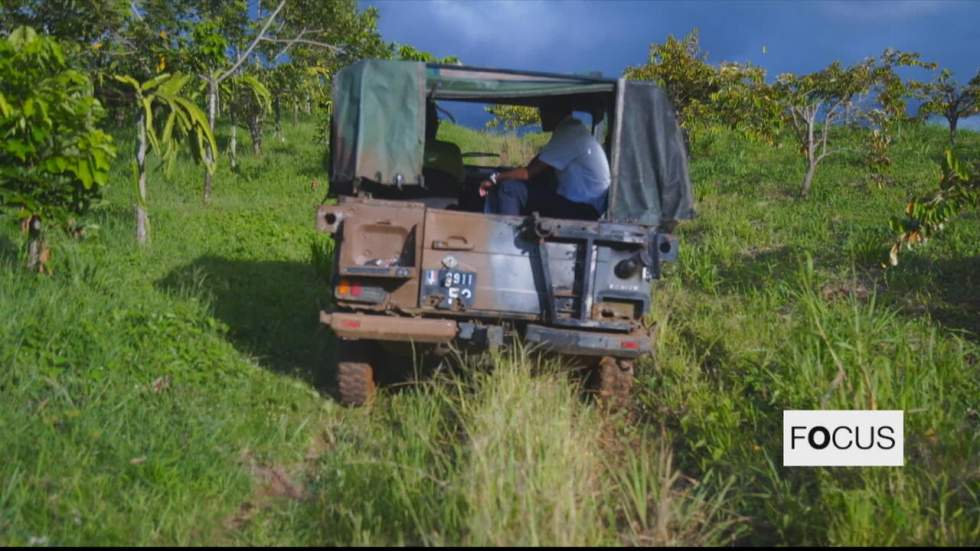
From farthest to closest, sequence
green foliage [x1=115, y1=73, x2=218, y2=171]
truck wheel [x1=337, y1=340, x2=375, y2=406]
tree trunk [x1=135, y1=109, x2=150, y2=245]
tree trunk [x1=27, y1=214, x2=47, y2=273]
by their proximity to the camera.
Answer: tree trunk [x1=135, y1=109, x2=150, y2=245] < green foliage [x1=115, y1=73, x2=218, y2=171] < tree trunk [x1=27, y1=214, x2=47, y2=273] < truck wheel [x1=337, y1=340, x2=375, y2=406]

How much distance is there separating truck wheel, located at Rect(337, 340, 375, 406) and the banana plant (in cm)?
355

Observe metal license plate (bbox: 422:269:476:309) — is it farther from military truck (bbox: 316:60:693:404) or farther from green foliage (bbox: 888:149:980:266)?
green foliage (bbox: 888:149:980:266)

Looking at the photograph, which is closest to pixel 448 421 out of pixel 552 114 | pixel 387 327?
pixel 387 327

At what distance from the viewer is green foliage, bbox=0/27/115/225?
20.4ft

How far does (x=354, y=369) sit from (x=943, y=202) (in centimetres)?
451

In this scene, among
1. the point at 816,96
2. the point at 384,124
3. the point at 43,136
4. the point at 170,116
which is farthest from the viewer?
the point at 816,96

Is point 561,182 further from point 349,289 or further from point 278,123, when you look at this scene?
point 278,123

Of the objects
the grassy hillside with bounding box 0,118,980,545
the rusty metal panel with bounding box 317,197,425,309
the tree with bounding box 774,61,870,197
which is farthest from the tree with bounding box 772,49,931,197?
the rusty metal panel with bounding box 317,197,425,309

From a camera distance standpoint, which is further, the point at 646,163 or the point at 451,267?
the point at 646,163

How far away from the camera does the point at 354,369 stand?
5438 mm

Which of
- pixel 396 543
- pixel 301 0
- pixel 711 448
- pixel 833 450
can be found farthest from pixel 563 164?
pixel 301 0

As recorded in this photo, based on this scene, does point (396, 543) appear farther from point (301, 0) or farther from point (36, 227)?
point (301, 0)

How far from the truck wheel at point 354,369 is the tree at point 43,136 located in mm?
2621

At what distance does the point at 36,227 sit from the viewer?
6.68 m
